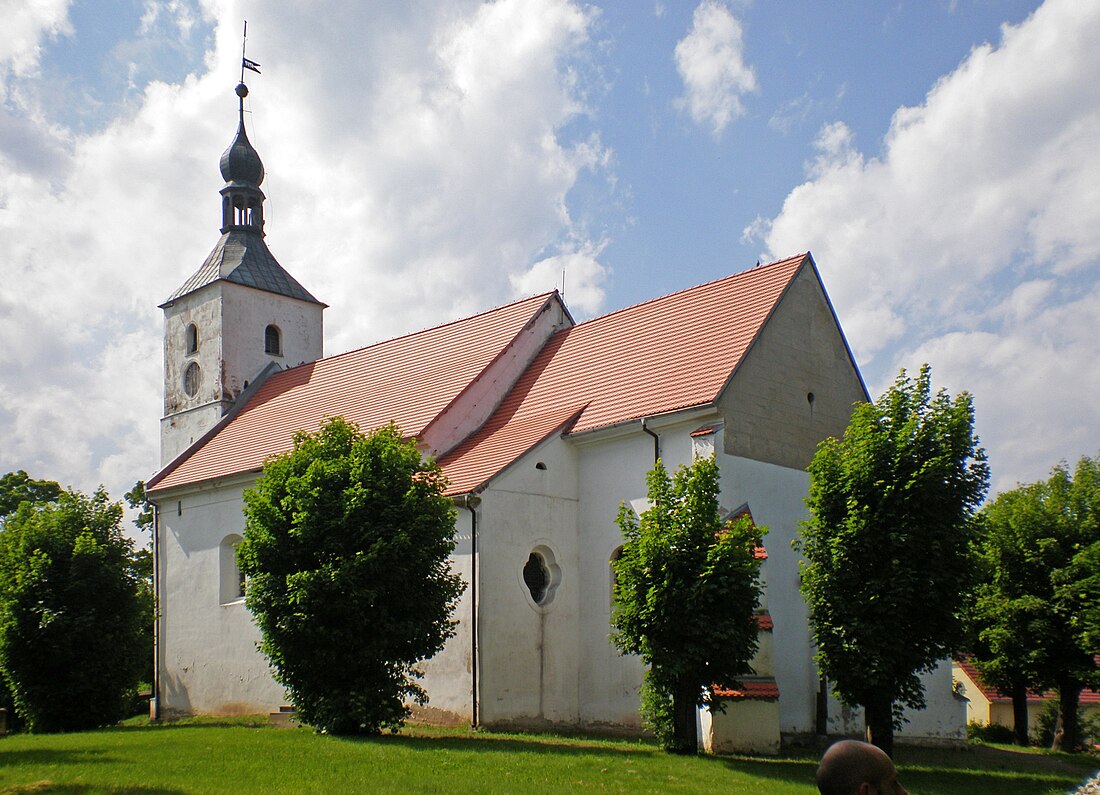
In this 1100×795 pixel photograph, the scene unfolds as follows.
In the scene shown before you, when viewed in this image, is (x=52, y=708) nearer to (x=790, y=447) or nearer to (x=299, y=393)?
(x=299, y=393)

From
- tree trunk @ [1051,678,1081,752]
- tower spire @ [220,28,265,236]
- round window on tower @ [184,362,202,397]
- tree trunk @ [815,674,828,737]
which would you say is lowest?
tree trunk @ [1051,678,1081,752]

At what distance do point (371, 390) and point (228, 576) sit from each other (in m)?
6.02

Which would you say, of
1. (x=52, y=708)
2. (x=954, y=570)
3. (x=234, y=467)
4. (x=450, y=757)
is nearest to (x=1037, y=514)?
(x=954, y=570)

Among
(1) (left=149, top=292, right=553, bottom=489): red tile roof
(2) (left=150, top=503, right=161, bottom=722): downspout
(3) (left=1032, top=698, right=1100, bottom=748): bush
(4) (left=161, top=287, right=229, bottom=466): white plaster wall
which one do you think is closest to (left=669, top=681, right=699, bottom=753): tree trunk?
(1) (left=149, top=292, right=553, bottom=489): red tile roof

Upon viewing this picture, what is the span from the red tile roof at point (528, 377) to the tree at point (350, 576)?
8.58 feet

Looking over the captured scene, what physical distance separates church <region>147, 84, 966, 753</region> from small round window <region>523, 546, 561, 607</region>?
0.13 ft

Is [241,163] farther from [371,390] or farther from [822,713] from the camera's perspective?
[822,713]

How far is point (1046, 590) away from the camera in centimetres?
2684

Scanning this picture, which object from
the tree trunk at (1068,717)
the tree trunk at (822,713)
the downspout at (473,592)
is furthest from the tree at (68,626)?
the tree trunk at (1068,717)

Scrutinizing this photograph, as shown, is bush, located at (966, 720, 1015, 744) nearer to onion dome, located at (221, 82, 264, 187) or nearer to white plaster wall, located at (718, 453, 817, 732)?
white plaster wall, located at (718, 453, 817, 732)

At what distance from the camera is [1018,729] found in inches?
1181

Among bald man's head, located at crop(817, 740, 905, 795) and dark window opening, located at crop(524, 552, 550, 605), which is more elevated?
dark window opening, located at crop(524, 552, 550, 605)

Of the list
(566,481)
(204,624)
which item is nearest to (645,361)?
(566,481)

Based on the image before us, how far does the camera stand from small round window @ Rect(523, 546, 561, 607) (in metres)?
21.5
